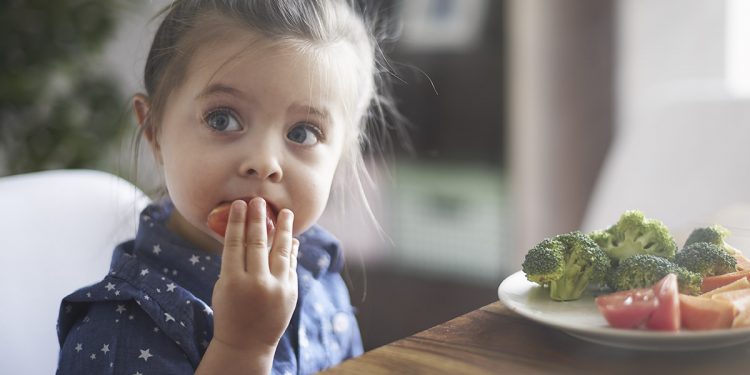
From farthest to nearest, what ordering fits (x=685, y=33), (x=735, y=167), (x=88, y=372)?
(x=685, y=33) < (x=735, y=167) < (x=88, y=372)

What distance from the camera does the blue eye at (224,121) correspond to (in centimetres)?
102

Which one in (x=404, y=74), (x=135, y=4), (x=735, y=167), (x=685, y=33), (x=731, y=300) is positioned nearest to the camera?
(x=731, y=300)

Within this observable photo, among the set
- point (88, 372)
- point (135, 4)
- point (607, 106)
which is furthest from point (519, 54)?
point (88, 372)

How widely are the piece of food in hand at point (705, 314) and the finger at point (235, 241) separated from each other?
0.45m

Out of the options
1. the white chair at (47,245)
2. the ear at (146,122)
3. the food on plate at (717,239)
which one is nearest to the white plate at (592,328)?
the food on plate at (717,239)

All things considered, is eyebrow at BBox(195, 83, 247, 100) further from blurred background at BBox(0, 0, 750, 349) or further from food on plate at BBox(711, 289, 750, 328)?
blurred background at BBox(0, 0, 750, 349)

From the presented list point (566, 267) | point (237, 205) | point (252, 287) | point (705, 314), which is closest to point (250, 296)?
point (252, 287)

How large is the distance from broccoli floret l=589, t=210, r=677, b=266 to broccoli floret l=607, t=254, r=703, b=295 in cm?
6

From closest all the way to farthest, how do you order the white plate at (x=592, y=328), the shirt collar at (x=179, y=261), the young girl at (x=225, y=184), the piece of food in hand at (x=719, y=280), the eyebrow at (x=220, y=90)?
the white plate at (x=592, y=328), the piece of food in hand at (x=719, y=280), the young girl at (x=225, y=184), the eyebrow at (x=220, y=90), the shirt collar at (x=179, y=261)

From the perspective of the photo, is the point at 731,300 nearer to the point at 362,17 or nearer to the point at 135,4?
the point at 362,17

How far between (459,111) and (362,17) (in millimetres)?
1640

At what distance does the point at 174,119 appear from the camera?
1078 millimetres

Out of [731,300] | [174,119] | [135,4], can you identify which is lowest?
[731,300]

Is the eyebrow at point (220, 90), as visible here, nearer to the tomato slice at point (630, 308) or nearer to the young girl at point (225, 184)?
the young girl at point (225, 184)
